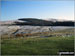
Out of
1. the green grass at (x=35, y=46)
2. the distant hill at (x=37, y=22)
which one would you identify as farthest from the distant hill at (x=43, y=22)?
the green grass at (x=35, y=46)

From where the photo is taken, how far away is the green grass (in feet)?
8.42

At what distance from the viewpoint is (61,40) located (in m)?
2.58

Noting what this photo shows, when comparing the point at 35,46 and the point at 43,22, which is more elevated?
the point at 43,22

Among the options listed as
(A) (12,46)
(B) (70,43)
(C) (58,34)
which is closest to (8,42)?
(A) (12,46)

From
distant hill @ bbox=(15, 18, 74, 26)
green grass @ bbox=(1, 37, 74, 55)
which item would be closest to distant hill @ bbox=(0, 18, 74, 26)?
distant hill @ bbox=(15, 18, 74, 26)

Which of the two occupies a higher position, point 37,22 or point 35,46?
point 37,22

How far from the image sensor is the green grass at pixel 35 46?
2.57 metres

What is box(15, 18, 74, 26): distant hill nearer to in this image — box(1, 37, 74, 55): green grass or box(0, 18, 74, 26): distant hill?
box(0, 18, 74, 26): distant hill

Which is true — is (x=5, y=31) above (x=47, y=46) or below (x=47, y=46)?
above

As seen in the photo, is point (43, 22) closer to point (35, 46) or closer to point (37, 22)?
point (37, 22)

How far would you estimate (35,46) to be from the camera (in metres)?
2.57

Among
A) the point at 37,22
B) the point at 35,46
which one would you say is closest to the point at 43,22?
the point at 37,22

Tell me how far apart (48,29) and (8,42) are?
65cm

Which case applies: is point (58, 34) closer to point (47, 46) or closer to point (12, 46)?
point (47, 46)
